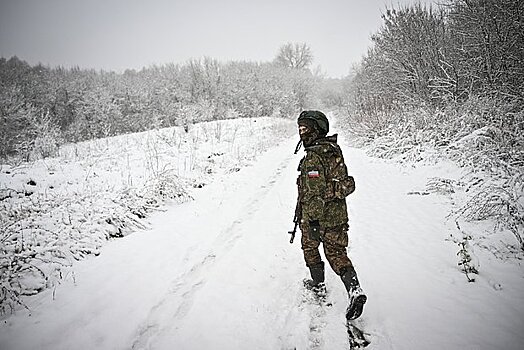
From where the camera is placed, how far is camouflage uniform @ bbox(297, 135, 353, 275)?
264cm

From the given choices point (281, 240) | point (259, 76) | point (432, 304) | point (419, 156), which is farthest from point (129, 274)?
point (259, 76)

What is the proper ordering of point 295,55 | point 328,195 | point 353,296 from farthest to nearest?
point 295,55 → point 328,195 → point 353,296

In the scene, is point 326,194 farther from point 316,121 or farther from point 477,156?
point 477,156

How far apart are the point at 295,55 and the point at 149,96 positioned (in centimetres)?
3892

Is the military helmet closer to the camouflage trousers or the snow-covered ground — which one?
the camouflage trousers

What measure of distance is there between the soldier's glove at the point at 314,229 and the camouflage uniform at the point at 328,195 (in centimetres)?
1

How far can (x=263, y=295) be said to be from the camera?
3135mm

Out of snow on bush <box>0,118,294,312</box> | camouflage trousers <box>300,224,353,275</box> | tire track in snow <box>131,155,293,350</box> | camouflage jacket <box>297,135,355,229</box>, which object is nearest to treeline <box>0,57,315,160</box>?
snow on bush <box>0,118,294,312</box>

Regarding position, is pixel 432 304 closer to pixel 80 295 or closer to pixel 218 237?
pixel 218 237

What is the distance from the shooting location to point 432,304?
9.06 feet

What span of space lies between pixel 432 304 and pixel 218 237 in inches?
132

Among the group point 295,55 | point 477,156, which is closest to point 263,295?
point 477,156

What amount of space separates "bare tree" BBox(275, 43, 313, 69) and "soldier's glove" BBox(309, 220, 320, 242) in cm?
6730

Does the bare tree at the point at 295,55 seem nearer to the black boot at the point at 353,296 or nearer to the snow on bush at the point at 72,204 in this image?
the snow on bush at the point at 72,204
